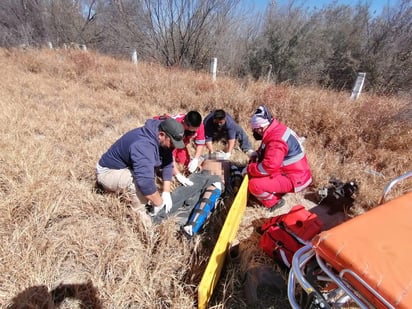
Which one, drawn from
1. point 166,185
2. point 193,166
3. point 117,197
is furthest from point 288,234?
point 193,166

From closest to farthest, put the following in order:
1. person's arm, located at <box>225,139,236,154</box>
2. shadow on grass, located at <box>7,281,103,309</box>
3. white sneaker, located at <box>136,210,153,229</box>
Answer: shadow on grass, located at <box>7,281,103,309</box> → white sneaker, located at <box>136,210,153,229</box> → person's arm, located at <box>225,139,236,154</box>

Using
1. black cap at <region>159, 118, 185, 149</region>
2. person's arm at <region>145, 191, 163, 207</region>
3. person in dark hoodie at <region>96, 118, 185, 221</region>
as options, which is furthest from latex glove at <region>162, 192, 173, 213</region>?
black cap at <region>159, 118, 185, 149</region>

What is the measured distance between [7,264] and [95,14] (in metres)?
25.1

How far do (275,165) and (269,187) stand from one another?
0.88 feet

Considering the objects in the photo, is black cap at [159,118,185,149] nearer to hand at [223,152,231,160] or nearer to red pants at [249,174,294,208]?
red pants at [249,174,294,208]

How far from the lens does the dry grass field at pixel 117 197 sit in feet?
5.43

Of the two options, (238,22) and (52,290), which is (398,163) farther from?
(238,22)

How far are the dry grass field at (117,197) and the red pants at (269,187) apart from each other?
139mm

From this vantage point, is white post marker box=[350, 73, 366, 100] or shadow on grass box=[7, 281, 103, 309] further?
white post marker box=[350, 73, 366, 100]

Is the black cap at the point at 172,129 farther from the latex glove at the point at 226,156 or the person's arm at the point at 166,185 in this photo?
the latex glove at the point at 226,156

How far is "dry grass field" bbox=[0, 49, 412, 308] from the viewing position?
1.66 meters

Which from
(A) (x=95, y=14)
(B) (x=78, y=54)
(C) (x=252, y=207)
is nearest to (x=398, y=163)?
(C) (x=252, y=207)

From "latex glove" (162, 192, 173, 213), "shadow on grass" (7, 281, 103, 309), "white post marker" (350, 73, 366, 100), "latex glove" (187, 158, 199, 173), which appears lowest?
"shadow on grass" (7, 281, 103, 309)

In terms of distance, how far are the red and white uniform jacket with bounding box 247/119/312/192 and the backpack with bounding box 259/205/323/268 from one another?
67cm
